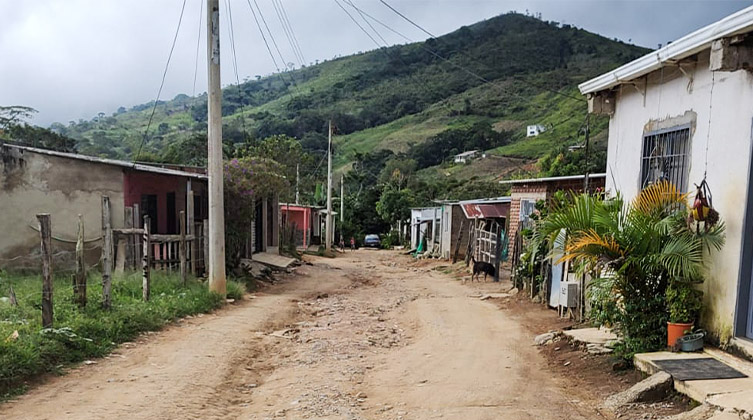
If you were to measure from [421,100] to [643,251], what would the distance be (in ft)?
264

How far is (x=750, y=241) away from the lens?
5.55m

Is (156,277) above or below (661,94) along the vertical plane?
below

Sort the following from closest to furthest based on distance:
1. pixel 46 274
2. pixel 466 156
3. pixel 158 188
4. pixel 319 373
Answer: pixel 319 373 → pixel 46 274 → pixel 158 188 → pixel 466 156

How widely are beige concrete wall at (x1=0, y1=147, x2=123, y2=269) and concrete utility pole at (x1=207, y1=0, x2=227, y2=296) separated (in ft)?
8.00

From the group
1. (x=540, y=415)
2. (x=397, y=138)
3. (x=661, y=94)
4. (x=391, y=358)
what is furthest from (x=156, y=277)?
(x=397, y=138)

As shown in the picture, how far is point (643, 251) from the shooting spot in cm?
627

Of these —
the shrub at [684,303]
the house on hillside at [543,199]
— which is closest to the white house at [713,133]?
the shrub at [684,303]

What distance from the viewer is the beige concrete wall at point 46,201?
40.2 ft

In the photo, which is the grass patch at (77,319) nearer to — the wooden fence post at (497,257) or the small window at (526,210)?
the wooden fence post at (497,257)

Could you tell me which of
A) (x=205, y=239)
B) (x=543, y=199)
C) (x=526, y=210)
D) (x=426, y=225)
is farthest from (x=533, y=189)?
(x=426, y=225)

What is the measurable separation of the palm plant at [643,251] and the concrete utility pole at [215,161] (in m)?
7.77

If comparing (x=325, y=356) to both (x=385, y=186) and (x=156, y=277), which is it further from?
(x=385, y=186)

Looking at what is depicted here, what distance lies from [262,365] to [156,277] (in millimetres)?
5370

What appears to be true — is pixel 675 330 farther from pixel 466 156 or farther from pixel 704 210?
pixel 466 156
